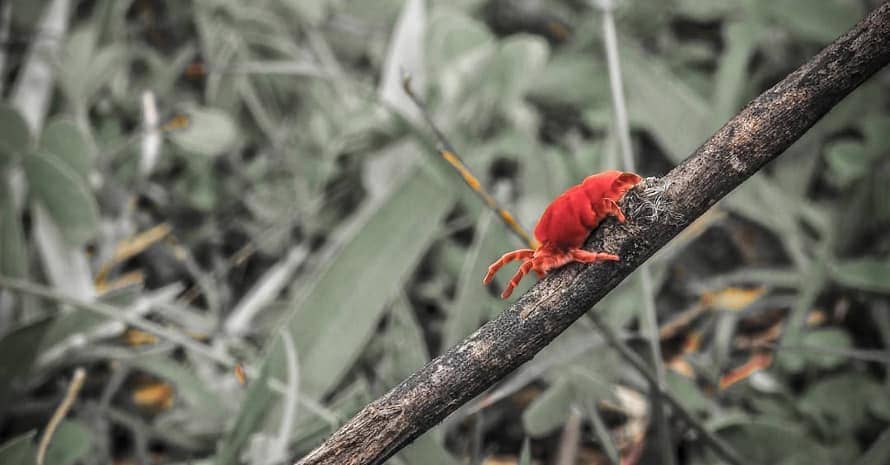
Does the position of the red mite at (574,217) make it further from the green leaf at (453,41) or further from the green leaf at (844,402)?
the green leaf at (453,41)

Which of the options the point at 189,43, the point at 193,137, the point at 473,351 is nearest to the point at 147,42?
the point at 189,43

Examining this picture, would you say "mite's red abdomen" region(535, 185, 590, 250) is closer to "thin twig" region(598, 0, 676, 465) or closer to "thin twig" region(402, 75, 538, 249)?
"thin twig" region(402, 75, 538, 249)

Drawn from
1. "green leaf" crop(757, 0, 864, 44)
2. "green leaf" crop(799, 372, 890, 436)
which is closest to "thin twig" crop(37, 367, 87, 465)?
"green leaf" crop(799, 372, 890, 436)

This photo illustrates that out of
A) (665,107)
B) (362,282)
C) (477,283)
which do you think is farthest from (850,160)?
(362,282)

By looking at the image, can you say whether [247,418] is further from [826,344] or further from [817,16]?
[817,16]

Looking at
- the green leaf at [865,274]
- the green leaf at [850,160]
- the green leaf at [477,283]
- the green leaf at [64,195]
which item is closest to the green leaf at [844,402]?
the green leaf at [865,274]

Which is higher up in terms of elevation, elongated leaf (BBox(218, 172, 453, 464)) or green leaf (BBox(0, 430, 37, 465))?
green leaf (BBox(0, 430, 37, 465))
